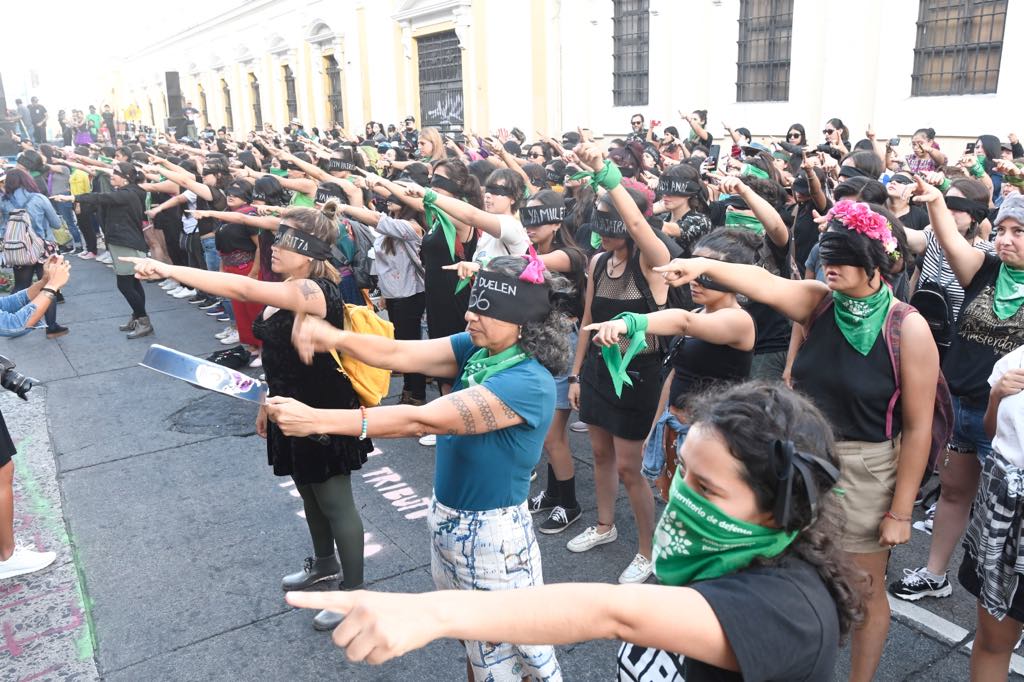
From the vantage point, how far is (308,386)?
12.6ft

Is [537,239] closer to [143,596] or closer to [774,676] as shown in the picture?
[143,596]

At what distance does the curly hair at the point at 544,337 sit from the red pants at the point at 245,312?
571 cm

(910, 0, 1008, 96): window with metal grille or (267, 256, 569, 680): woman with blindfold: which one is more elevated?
(910, 0, 1008, 96): window with metal grille

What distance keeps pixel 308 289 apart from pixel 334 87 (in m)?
31.3

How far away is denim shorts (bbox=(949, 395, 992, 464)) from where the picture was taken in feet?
12.6

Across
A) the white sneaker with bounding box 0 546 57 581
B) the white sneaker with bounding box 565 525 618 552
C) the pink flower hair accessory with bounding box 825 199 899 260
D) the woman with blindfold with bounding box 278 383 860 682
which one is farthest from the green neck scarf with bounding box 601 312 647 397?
the white sneaker with bounding box 0 546 57 581

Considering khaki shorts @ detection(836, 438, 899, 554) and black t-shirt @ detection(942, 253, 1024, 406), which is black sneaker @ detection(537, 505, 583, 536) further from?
black t-shirt @ detection(942, 253, 1024, 406)

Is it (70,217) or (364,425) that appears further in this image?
(70,217)

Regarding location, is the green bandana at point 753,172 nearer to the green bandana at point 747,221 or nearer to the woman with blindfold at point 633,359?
the green bandana at point 747,221

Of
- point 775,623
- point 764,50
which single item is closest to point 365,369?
point 775,623

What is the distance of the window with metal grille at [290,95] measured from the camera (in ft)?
119

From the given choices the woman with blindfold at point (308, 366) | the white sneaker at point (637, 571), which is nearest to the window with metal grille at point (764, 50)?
the white sneaker at point (637, 571)

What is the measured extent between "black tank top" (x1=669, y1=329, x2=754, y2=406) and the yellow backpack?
1.37m

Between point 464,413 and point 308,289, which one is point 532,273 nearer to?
point 464,413
